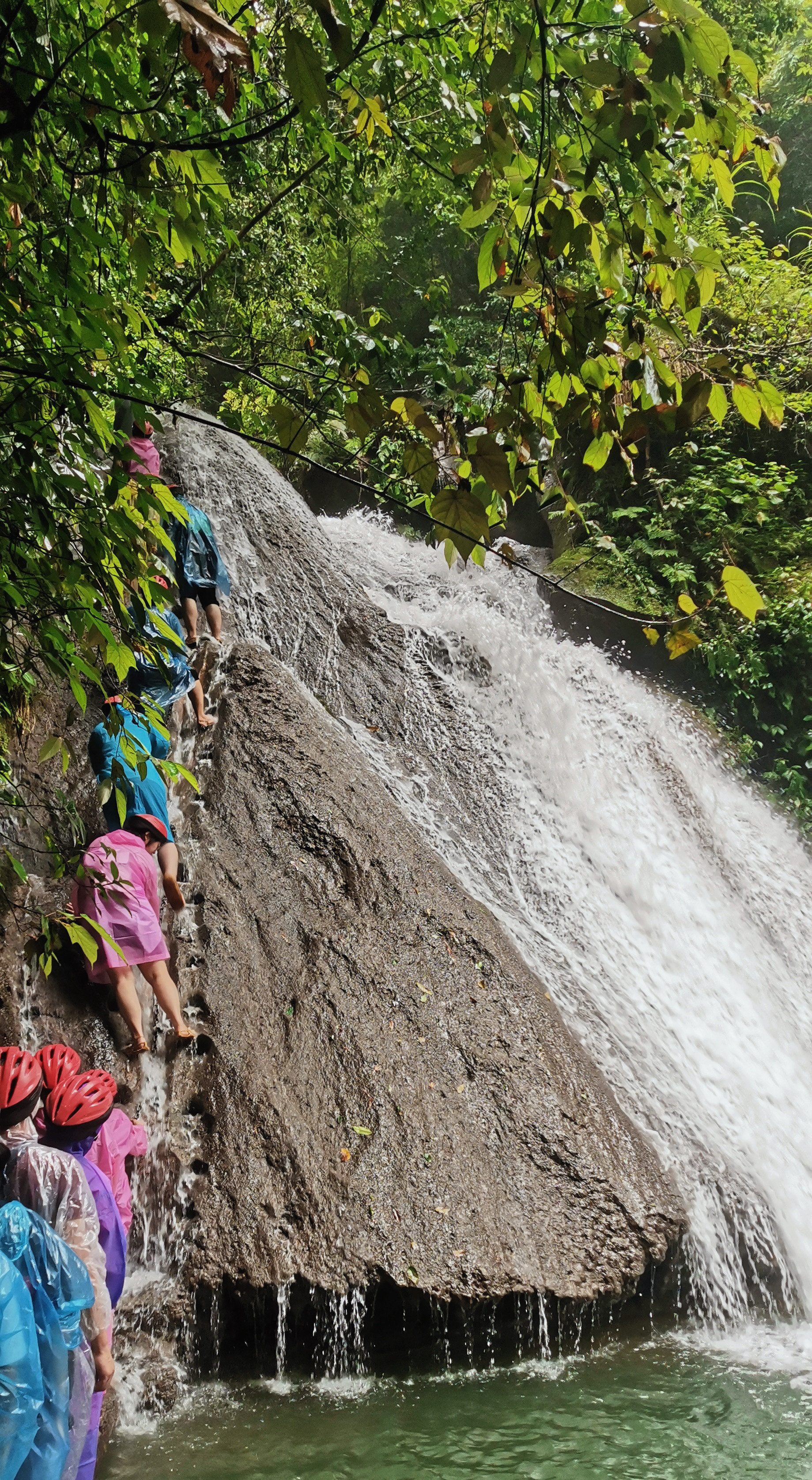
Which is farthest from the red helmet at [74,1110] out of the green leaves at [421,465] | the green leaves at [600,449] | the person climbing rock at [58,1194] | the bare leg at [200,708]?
the bare leg at [200,708]

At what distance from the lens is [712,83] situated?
1646 mm

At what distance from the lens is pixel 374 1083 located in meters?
4.90

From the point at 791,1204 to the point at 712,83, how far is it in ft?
18.2

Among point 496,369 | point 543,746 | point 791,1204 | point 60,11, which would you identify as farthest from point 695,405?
point 543,746

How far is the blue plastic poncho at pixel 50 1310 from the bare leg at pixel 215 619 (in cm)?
534

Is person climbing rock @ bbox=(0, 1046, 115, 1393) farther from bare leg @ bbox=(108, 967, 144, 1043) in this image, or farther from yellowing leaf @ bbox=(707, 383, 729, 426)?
yellowing leaf @ bbox=(707, 383, 729, 426)

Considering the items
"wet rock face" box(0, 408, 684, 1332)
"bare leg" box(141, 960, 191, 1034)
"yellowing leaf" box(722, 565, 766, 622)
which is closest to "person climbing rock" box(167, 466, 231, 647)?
"wet rock face" box(0, 408, 684, 1332)

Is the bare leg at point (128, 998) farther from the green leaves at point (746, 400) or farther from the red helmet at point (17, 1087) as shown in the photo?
the green leaves at point (746, 400)

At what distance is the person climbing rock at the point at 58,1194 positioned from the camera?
2.82 meters

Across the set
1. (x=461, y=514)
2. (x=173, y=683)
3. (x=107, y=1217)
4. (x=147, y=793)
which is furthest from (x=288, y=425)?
(x=147, y=793)

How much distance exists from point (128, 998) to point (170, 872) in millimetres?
868

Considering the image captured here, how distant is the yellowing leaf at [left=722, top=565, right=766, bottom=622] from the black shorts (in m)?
6.12

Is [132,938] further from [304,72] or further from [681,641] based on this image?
[304,72]

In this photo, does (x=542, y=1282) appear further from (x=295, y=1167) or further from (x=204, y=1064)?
(x=204, y=1064)
